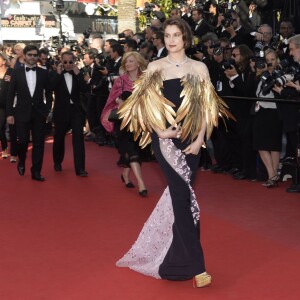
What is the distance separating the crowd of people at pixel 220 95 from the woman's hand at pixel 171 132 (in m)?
2.45

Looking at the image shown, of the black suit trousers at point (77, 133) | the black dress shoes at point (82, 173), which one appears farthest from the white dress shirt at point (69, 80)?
the black dress shoes at point (82, 173)

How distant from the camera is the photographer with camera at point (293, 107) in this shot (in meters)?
8.31

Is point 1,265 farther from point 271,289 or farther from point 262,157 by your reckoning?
point 262,157

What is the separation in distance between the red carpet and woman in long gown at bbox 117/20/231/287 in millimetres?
199

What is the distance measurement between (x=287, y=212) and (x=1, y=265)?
10.4ft

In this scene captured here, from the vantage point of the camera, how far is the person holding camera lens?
9281 mm

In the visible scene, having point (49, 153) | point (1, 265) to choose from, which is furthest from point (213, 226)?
point (49, 153)

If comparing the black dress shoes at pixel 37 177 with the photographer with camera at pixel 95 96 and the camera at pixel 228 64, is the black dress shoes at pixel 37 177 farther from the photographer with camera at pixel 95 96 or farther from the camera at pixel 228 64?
the photographer with camera at pixel 95 96

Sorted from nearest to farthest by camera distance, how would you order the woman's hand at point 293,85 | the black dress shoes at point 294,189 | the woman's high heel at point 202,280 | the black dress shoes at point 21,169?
the woman's high heel at point 202,280 → the woman's hand at point 293,85 → the black dress shoes at point 294,189 → the black dress shoes at point 21,169

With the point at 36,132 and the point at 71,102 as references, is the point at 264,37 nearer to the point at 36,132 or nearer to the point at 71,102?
the point at 71,102

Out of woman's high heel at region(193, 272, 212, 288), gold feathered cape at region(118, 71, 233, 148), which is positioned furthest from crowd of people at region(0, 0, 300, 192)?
woman's high heel at region(193, 272, 212, 288)

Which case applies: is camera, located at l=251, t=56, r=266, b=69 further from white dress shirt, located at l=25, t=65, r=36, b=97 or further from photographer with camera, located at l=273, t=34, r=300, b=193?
white dress shirt, located at l=25, t=65, r=36, b=97

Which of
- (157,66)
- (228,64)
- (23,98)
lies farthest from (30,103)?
(157,66)

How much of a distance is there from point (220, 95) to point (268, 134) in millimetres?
1290
